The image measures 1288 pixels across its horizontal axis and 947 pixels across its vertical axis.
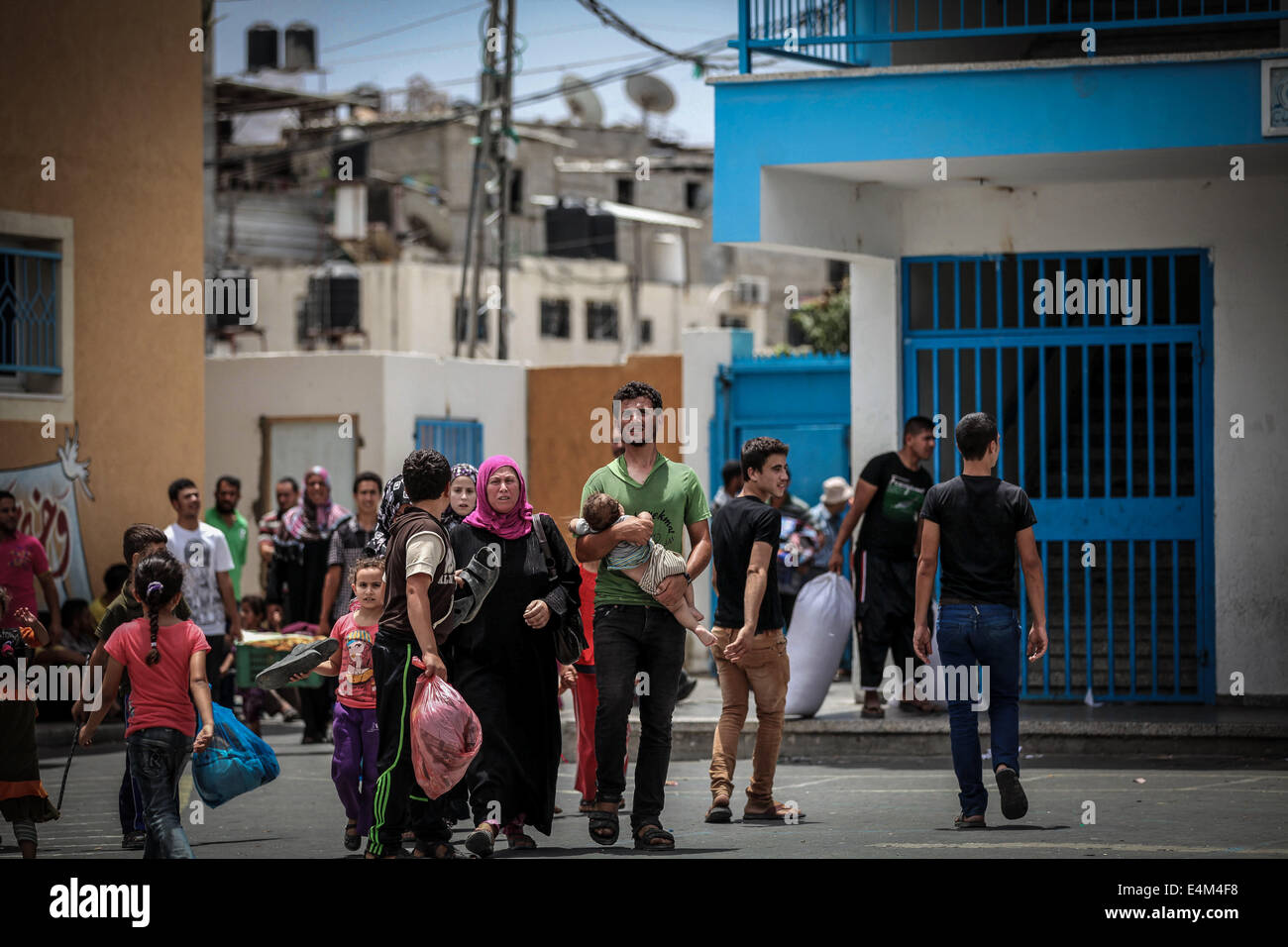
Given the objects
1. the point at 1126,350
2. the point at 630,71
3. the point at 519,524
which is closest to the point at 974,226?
the point at 1126,350

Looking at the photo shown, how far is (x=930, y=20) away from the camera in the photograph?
Result: 14031 mm

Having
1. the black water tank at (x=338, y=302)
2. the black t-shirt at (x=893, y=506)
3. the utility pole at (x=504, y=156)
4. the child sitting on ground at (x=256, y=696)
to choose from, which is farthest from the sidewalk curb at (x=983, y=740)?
the black water tank at (x=338, y=302)

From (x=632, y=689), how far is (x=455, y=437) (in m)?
13.7

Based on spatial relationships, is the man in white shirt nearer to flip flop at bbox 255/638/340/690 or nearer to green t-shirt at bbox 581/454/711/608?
flip flop at bbox 255/638/340/690

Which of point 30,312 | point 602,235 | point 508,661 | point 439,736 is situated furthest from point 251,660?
point 602,235

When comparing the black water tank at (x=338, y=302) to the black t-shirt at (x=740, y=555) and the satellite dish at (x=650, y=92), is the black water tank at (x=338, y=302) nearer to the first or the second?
the satellite dish at (x=650, y=92)

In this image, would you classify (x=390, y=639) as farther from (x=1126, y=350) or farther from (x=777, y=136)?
(x=1126, y=350)

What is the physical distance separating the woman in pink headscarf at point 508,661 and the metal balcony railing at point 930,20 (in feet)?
16.6

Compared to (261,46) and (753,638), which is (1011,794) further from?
(261,46)
